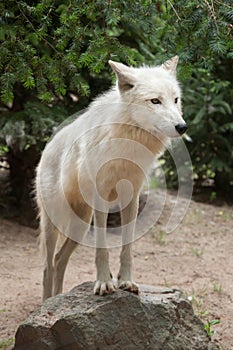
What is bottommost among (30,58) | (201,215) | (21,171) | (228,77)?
(201,215)

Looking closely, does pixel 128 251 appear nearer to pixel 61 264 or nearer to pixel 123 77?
pixel 61 264

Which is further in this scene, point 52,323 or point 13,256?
point 13,256

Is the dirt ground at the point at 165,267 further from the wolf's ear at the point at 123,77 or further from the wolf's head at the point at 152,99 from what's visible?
the wolf's ear at the point at 123,77

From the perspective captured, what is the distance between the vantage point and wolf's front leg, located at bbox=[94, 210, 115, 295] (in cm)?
368

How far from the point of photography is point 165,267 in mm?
6359

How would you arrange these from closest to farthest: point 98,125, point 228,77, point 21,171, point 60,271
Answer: point 98,125, point 60,271, point 21,171, point 228,77

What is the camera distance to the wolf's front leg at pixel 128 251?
12.5 feet

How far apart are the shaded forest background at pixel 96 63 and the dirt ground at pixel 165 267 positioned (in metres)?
1.07

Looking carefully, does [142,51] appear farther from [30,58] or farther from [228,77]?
[30,58]

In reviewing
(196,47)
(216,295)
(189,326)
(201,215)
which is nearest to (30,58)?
(196,47)

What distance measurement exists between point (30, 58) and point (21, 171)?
4.06m

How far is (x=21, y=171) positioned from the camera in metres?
7.63

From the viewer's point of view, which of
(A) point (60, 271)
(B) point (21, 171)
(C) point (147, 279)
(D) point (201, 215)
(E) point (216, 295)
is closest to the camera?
(A) point (60, 271)

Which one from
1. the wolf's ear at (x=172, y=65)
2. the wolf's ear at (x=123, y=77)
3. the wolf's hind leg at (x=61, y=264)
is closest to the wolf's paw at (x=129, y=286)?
the wolf's hind leg at (x=61, y=264)
